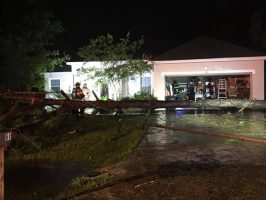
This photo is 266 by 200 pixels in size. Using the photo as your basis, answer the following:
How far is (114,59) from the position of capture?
2077cm

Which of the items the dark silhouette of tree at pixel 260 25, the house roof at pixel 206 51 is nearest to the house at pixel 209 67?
the house roof at pixel 206 51

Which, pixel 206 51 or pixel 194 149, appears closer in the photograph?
pixel 194 149

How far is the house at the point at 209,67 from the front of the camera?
21391 mm

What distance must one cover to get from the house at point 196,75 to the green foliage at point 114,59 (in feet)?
2.37

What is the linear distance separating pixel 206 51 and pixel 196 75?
5.63 ft

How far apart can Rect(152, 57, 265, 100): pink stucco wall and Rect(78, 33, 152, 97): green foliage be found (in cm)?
107

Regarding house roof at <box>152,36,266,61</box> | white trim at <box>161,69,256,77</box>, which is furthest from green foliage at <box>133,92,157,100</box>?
house roof at <box>152,36,266,61</box>

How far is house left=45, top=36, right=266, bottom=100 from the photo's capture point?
846 inches

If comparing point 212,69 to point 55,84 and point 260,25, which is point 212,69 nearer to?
point 260,25

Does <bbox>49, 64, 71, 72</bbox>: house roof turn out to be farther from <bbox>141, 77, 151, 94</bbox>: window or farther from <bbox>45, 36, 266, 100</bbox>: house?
<bbox>141, 77, 151, 94</bbox>: window

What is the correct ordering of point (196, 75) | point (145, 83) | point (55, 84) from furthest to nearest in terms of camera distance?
point (55, 84) < point (145, 83) < point (196, 75)

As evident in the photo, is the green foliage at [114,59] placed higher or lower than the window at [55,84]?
higher

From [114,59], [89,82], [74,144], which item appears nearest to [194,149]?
[74,144]

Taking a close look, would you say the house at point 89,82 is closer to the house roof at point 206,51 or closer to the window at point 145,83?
the window at point 145,83
